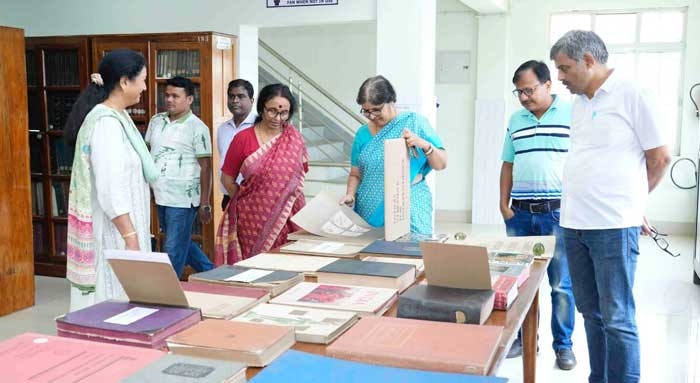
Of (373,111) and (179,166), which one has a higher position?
(373,111)

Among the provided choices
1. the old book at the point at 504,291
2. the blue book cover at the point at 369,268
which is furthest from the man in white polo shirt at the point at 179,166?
the old book at the point at 504,291

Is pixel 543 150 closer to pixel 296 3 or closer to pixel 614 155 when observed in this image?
pixel 614 155

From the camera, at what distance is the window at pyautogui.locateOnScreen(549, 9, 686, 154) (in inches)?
274

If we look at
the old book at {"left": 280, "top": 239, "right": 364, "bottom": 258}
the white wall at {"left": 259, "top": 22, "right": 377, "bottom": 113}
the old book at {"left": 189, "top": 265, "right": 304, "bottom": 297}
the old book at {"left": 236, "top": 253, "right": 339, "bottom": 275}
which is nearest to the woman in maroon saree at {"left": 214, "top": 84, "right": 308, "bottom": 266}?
the old book at {"left": 280, "top": 239, "right": 364, "bottom": 258}

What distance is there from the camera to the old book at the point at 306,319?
1.33 metres

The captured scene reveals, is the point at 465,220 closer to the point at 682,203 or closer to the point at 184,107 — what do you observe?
the point at 682,203

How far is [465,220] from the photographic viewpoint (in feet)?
25.2

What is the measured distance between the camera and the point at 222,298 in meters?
1.59

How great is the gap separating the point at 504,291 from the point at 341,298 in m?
0.40

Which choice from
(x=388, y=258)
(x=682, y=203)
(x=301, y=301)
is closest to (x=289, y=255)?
(x=388, y=258)

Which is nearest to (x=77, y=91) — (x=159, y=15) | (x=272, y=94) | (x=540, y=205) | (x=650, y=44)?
(x=159, y=15)

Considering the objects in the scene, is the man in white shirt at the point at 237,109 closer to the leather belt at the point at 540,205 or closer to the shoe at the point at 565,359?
the leather belt at the point at 540,205

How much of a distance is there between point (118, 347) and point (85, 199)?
3.68ft

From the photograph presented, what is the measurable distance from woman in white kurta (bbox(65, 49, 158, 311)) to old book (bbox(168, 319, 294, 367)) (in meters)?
1.01
